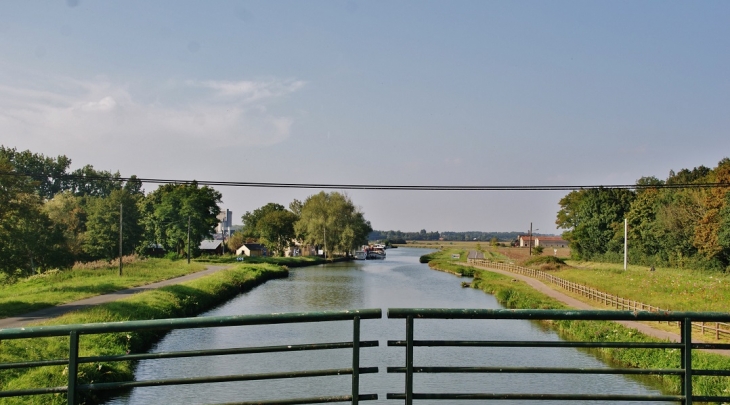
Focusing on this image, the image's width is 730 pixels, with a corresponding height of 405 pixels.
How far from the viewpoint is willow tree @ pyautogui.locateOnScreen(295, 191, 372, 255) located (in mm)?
110062

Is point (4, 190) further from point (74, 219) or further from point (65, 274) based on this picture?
point (74, 219)

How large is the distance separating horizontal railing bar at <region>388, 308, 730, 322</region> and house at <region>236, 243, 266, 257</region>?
365ft

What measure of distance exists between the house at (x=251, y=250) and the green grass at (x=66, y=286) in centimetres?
5543

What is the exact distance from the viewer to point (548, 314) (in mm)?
4570

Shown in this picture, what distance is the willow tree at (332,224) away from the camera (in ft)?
361

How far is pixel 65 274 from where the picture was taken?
4738 centimetres

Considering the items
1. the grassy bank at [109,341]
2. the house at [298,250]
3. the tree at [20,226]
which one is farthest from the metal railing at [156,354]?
the house at [298,250]

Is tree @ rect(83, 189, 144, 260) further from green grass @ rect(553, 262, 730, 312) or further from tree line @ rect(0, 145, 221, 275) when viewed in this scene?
green grass @ rect(553, 262, 730, 312)

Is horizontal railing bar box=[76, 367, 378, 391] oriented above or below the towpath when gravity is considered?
above

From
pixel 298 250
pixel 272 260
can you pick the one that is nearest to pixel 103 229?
pixel 272 260

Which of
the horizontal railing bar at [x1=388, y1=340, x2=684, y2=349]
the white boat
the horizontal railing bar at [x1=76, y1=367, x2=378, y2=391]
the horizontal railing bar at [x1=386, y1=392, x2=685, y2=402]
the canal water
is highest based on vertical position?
the horizontal railing bar at [x1=388, y1=340, x2=684, y2=349]

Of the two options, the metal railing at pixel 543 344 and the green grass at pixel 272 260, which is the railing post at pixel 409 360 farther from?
the green grass at pixel 272 260

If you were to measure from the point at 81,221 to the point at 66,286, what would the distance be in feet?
171

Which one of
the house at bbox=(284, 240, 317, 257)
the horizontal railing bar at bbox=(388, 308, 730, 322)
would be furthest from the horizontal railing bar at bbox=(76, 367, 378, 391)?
the house at bbox=(284, 240, 317, 257)
